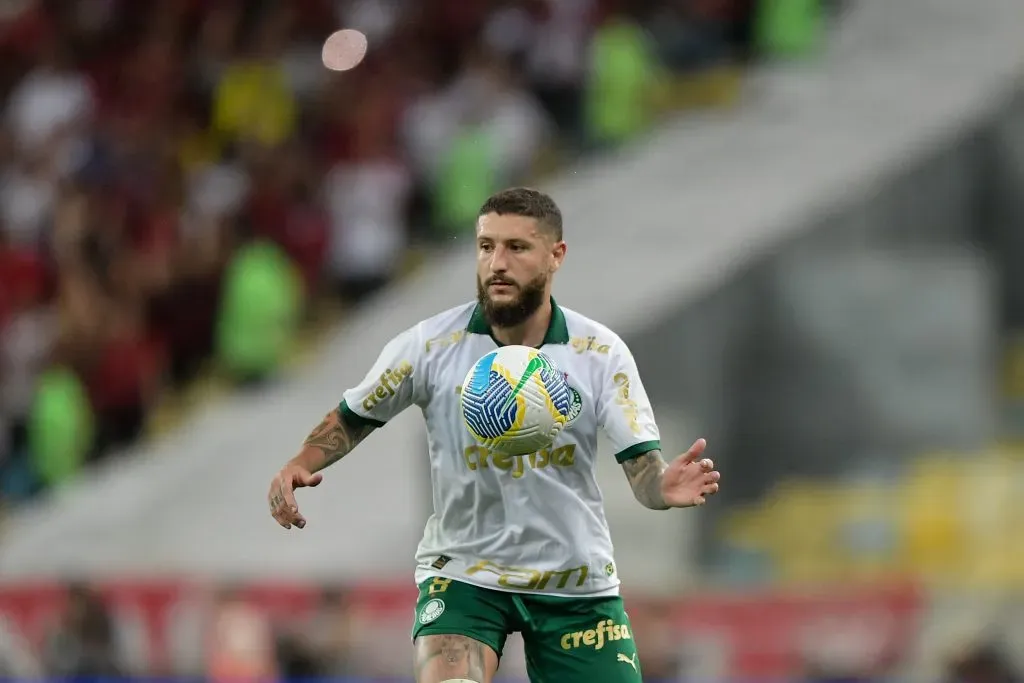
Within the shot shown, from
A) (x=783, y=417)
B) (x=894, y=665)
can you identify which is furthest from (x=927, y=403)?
(x=894, y=665)

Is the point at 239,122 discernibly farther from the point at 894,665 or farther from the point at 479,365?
the point at 479,365

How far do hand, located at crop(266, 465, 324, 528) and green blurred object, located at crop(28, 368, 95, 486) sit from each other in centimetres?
1012

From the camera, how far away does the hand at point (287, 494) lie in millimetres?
6344

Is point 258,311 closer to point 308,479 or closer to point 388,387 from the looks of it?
point 388,387

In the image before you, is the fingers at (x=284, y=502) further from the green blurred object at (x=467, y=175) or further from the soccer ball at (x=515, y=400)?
the green blurred object at (x=467, y=175)

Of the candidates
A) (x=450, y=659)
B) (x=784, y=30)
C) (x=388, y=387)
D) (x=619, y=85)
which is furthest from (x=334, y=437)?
(x=784, y=30)

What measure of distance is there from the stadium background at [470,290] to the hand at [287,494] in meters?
6.04

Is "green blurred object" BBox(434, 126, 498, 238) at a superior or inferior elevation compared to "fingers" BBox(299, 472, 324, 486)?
superior

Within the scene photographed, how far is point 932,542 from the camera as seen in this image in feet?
45.2

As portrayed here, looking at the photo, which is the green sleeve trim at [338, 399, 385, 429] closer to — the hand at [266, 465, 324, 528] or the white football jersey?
the white football jersey

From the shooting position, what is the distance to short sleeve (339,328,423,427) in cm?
673

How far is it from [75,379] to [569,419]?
35.5 feet

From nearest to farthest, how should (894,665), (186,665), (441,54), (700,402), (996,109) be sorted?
(894,665), (186,665), (700,402), (996,109), (441,54)

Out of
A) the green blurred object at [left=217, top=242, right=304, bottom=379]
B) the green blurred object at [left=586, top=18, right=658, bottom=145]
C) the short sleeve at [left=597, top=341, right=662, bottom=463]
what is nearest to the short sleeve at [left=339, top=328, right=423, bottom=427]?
the short sleeve at [left=597, top=341, right=662, bottom=463]
